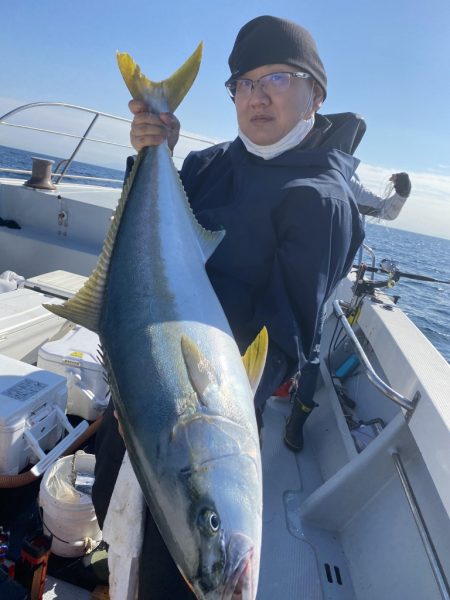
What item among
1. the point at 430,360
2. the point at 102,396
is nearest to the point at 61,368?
the point at 102,396

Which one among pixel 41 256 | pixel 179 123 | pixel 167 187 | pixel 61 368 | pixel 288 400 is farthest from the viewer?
pixel 41 256

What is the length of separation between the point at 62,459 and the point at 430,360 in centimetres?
218

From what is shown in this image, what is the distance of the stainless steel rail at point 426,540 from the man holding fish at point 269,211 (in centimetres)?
104

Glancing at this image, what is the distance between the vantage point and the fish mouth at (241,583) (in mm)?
899

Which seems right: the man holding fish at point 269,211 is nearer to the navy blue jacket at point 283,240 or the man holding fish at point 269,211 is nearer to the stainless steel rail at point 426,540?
the navy blue jacket at point 283,240

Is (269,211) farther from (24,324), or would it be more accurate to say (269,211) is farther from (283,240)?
(24,324)

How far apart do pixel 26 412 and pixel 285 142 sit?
1.95 m

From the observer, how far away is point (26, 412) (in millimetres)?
2354

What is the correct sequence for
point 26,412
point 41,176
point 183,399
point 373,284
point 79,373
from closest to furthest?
point 183,399 → point 26,412 → point 79,373 → point 373,284 → point 41,176

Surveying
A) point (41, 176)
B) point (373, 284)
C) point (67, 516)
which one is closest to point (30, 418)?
point (67, 516)

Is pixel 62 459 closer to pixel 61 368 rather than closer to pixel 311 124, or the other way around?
pixel 61 368

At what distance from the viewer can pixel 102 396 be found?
316cm

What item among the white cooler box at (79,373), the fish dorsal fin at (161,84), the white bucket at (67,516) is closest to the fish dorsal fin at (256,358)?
the fish dorsal fin at (161,84)

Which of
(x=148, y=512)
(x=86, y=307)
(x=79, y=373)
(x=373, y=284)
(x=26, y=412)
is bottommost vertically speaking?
(x=79, y=373)
